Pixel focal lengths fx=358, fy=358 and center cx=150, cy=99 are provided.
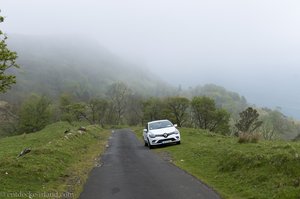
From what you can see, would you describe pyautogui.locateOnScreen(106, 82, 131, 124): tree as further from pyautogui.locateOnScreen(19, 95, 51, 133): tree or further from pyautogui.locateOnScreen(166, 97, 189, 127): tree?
pyautogui.locateOnScreen(166, 97, 189, 127): tree

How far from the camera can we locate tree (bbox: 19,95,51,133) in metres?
101

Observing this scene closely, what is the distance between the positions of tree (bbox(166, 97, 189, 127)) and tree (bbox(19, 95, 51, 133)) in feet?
118

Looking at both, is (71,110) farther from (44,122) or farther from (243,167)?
(243,167)

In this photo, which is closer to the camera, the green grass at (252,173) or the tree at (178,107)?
the green grass at (252,173)

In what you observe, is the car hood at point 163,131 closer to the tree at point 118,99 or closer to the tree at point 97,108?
the tree at point 97,108

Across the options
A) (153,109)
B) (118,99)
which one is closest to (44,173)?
(153,109)

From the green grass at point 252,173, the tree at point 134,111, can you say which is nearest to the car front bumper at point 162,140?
the green grass at point 252,173

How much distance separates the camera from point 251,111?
79625mm

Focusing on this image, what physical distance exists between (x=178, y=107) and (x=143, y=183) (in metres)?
86.8

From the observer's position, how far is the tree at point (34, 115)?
100625mm

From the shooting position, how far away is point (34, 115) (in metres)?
103

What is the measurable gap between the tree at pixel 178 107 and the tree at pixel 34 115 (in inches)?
1416

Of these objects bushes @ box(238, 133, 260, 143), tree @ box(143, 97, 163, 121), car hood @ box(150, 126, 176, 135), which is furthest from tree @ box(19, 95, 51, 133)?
bushes @ box(238, 133, 260, 143)

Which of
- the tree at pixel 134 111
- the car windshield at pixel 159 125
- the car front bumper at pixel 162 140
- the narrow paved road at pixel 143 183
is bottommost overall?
the tree at pixel 134 111
